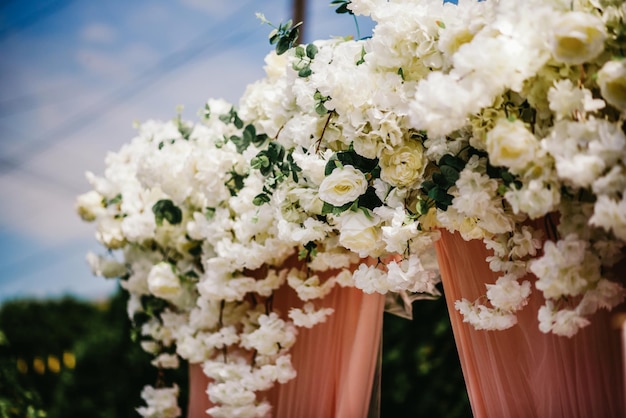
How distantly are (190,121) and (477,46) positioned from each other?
119 centimetres

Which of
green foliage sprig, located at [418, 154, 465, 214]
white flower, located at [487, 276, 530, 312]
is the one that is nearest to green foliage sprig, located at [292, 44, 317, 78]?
green foliage sprig, located at [418, 154, 465, 214]

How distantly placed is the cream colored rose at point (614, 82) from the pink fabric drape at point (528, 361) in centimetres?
38

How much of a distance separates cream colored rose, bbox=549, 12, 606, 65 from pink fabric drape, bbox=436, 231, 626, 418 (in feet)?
1.45

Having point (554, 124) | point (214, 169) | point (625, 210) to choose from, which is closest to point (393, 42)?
point (554, 124)

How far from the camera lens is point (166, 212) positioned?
71.0 inches

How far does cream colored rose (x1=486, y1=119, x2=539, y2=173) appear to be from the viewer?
0.89 meters

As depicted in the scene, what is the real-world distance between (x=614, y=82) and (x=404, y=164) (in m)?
0.38

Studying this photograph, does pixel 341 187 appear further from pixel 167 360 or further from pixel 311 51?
pixel 167 360

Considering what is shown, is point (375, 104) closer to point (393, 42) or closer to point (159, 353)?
point (393, 42)

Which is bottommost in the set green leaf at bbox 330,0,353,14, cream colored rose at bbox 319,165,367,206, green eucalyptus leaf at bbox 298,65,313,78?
cream colored rose at bbox 319,165,367,206

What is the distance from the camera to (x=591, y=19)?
0.85 m

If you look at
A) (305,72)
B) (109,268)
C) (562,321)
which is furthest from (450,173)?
(109,268)

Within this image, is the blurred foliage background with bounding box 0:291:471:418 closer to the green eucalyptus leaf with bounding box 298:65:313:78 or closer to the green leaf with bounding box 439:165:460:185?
the green eucalyptus leaf with bounding box 298:65:313:78

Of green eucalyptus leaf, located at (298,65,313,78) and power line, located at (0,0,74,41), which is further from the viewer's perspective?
power line, located at (0,0,74,41)
